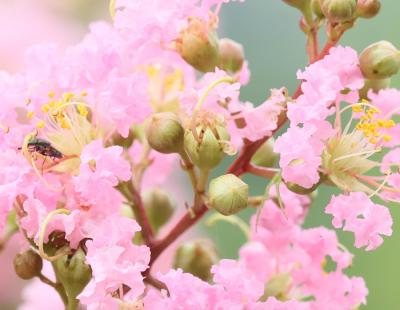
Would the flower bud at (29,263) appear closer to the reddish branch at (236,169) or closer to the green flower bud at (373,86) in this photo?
the reddish branch at (236,169)

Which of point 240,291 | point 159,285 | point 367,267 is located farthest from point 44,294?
point 367,267

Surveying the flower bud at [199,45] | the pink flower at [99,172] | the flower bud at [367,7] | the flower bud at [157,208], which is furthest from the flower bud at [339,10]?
the flower bud at [157,208]

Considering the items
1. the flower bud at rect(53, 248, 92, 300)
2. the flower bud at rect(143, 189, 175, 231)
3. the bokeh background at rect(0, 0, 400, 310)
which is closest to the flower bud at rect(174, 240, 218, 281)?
the flower bud at rect(143, 189, 175, 231)

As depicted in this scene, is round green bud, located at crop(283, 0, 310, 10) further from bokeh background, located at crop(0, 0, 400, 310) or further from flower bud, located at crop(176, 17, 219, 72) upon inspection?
bokeh background, located at crop(0, 0, 400, 310)

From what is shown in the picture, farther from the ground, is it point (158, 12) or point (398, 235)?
point (158, 12)

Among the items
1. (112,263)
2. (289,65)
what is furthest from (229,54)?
(289,65)

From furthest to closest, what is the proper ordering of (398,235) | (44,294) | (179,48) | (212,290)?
1. (398,235)
2. (44,294)
3. (179,48)
4. (212,290)

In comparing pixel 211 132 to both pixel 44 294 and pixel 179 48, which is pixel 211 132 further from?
pixel 44 294

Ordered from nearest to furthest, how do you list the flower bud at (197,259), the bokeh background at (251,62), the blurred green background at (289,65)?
1. the flower bud at (197,259)
2. the bokeh background at (251,62)
3. the blurred green background at (289,65)
